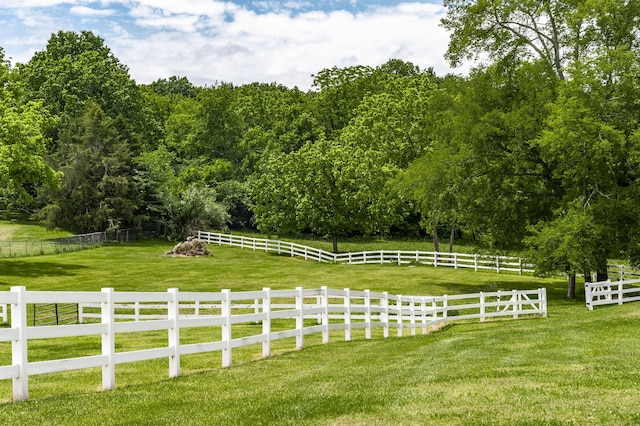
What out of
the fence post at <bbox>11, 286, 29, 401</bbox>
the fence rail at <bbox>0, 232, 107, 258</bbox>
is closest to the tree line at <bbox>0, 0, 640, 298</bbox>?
the fence rail at <bbox>0, 232, 107, 258</bbox>

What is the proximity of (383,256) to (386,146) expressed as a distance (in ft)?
30.1

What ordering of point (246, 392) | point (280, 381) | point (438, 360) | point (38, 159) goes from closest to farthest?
point (246, 392) → point (280, 381) → point (438, 360) → point (38, 159)

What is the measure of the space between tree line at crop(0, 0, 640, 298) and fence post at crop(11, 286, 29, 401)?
3010cm

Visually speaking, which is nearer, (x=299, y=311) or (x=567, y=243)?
(x=299, y=311)

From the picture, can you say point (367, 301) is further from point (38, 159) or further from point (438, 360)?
point (38, 159)

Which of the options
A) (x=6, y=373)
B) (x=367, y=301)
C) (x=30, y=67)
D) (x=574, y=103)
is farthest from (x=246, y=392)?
(x=30, y=67)

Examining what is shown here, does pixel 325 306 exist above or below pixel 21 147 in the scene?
below

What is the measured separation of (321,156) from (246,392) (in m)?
58.0

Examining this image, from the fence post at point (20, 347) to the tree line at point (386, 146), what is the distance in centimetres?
3010

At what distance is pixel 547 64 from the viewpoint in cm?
4028

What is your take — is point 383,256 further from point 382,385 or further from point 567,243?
point 382,385

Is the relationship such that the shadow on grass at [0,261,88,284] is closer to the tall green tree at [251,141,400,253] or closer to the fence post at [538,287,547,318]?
the tall green tree at [251,141,400,253]

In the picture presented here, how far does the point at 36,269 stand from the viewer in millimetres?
50812

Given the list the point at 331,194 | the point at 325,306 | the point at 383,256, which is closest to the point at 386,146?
the point at 331,194
